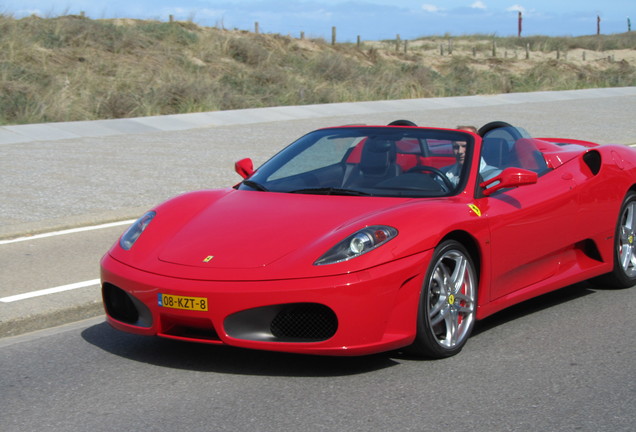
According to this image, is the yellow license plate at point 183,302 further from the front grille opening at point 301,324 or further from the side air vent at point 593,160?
the side air vent at point 593,160

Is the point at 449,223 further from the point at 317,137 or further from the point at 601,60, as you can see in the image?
the point at 601,60

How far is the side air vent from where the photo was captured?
23.6 feet

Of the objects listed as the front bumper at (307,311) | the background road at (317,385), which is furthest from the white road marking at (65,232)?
the front bumper at (307,311)

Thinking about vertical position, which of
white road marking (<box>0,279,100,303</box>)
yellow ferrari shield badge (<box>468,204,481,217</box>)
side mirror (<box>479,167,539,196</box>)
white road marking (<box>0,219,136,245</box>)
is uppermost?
side mirror (<box>479,167,539,196</box>)

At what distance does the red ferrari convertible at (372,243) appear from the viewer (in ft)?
16.5

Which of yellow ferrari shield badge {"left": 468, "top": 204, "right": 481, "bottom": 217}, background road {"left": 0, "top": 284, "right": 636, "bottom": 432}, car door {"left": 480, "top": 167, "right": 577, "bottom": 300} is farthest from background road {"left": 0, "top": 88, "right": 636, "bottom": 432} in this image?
yellow ferrari shield badge {"left": 468, "top": 204, "right": 481, "bottom": 217}

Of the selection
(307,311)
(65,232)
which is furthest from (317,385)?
(65,232)

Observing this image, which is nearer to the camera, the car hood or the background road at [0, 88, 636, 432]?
the background road at [0, 88, 636, 432]

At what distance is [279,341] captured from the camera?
502 centimetres

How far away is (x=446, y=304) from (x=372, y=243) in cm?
66

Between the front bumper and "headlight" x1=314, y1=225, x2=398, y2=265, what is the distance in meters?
0.14

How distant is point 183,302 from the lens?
16.7ft

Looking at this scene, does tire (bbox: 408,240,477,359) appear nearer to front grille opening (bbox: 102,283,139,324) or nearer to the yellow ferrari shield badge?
the yellow ferrari shield badge

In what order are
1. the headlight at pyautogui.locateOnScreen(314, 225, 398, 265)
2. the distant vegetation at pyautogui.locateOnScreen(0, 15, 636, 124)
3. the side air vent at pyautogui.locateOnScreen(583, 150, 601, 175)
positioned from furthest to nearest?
the distant vegetation at pyautogui.locateOnScreen(0, 15, 636, 124)
the side air vent at pyautogui.locateOnScreen(583, 150, 601, 175)
the headlight at pyautogui.locateOnScreen(314, 225, 398, 265)
